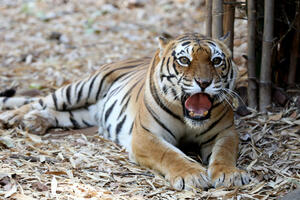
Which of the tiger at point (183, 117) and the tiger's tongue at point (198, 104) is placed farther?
the tiger's tongue at point (198, 104)

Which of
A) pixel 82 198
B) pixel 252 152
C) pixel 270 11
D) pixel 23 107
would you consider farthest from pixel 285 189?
pixel 23 107

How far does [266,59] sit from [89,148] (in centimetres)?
164

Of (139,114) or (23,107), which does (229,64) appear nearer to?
(139,114)

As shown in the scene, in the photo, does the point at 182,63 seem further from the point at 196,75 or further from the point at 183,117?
the point at 183,117

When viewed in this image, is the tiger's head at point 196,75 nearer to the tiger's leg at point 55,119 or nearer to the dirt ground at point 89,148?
the dirt ground at point 89,148

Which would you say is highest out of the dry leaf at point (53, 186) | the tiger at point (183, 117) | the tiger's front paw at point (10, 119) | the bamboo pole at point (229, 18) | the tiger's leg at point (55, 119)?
the bamboo pole at point (229, 18)

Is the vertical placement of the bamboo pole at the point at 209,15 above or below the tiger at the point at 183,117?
above

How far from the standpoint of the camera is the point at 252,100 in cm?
407

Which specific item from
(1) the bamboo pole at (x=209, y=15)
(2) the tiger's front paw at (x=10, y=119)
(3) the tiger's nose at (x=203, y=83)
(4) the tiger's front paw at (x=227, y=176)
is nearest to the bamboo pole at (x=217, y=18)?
(1) the bamboo pole at (x=209, y=15)

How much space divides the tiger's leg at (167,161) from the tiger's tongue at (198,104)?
12.0 inches

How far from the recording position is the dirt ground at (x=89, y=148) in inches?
108

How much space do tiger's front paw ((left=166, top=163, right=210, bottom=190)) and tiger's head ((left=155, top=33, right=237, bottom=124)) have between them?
1.23 ft

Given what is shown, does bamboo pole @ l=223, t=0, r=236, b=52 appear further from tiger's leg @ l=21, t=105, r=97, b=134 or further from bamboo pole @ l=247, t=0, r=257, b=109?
tiger's leg @ l=21, t=105, r=97, b=134

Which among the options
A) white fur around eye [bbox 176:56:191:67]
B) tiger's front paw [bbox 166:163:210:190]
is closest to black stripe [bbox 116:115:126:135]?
white fur around eye [bbox 176:56:191:67]
